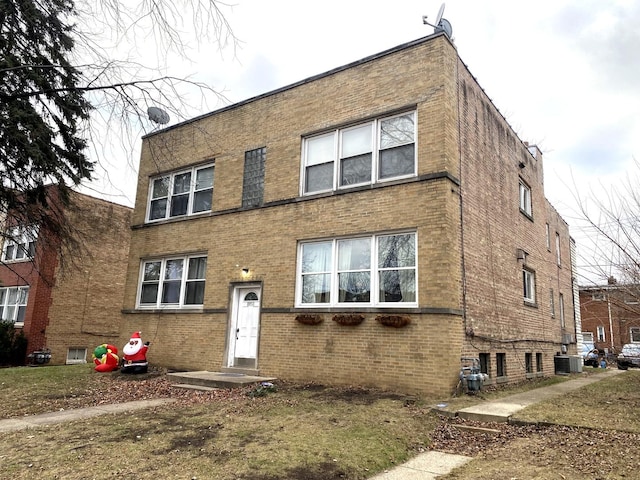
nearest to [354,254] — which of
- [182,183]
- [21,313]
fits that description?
[182,183]

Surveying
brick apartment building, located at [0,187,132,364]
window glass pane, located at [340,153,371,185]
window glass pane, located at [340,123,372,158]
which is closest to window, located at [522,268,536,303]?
window glass pane, located at [340,153,371,185]

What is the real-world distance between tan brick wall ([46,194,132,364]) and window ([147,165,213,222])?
249 inches

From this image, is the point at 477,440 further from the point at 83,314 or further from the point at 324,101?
the point at 83,314

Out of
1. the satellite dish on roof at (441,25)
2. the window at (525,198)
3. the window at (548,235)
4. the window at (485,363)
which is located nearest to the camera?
the window at (485,363)

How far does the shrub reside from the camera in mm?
20000

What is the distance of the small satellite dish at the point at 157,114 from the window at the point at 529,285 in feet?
40.8

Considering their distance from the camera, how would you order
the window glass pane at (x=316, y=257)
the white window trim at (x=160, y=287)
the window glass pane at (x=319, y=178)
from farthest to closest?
1. the white window trim at (x=160, y=287)
2. the window glass pane at (x=319, y=178)
3. the window glass pane at (x=316, y=257)

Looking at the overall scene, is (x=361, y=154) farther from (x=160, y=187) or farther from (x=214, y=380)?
(x=160, y=187)

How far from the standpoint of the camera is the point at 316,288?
11.2m

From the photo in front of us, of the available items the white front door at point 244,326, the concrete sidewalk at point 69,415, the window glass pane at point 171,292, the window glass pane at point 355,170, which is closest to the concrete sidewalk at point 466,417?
the concrete sidewalk at point 69,415

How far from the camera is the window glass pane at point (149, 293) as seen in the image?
14.8 metres

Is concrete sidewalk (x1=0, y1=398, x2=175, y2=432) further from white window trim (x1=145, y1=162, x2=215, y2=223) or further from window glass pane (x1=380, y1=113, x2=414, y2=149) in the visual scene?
window glass pane (x1=380, y1=113, x2=414, y2=149)

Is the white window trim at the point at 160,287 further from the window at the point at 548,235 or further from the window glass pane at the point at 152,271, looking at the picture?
the window at the point at 548,235

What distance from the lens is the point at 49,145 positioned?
6.03m
